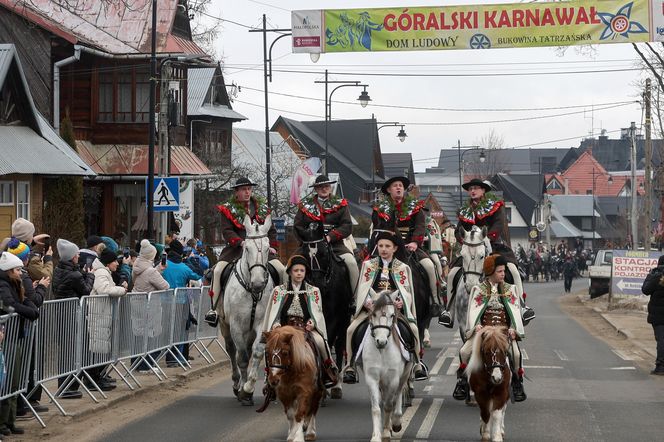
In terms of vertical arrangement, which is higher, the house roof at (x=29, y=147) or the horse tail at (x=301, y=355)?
the house roof at (x=29, y=147)

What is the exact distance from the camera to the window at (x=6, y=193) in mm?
29344

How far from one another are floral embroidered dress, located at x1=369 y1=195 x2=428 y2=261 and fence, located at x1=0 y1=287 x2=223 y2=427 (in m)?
3.74

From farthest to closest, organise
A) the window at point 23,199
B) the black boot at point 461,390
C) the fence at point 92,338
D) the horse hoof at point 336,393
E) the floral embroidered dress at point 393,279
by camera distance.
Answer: the window at point 23,199 < the horse hoof at point 336,393 < the black boot at point 461,390 < the floral embroidered dress at point 393,279 < the fence at point 92,338

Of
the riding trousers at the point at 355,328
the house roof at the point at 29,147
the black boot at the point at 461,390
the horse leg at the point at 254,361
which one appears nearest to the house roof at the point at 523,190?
the house roof at the point at 29,147

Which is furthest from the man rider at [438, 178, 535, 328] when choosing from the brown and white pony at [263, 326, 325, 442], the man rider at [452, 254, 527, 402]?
the brown and white pony at [263, 326, 325, 442]

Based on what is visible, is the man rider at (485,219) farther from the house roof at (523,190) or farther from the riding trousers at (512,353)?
the house roof at (523,190)

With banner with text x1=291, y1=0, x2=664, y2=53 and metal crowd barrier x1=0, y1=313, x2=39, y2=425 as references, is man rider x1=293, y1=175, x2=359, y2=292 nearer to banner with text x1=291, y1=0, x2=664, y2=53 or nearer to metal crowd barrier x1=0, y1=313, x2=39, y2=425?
metal crowd barrier x1=0, y1=313, x2=39, y2=425

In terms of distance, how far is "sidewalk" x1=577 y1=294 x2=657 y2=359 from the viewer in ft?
87.6

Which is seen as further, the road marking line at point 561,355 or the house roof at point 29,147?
the house roof at point 29,147

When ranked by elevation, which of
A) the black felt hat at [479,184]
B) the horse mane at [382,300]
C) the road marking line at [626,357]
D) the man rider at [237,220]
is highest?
the black felt hat at [479,184]

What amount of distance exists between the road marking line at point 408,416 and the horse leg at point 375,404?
85 centimetres

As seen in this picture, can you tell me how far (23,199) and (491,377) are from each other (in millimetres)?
21693

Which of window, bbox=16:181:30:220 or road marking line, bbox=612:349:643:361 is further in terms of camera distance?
window, bbox=16:181:30:220

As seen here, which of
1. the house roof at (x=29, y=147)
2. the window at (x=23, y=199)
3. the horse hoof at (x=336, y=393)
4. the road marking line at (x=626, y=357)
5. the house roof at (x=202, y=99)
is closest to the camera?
the horse hoof at (x=336, y=393)
